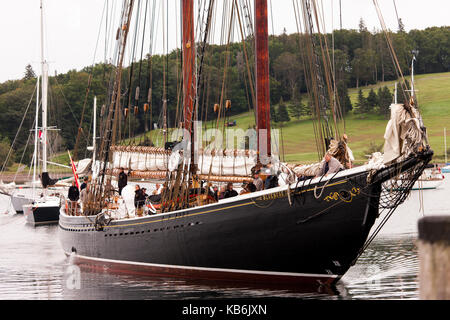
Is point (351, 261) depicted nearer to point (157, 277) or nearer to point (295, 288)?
point (295, 288)

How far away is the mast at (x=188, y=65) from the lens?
23.2 m

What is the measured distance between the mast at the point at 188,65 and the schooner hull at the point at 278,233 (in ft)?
12.8

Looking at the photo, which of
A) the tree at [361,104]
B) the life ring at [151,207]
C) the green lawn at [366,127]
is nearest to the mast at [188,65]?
the life ring at [151,207]

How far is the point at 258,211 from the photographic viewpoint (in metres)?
19.3

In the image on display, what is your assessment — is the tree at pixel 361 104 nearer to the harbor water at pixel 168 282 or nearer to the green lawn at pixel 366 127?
the green lawn at pixel 366 127

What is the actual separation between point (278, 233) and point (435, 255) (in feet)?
45.9

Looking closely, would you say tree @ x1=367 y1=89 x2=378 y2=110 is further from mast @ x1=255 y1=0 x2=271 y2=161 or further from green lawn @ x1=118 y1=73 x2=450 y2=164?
mast @ x1=255 y1=0 x2=271 y2=161

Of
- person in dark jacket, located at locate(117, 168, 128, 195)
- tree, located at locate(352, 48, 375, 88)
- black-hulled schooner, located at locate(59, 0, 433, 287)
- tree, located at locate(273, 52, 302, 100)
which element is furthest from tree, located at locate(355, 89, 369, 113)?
black-hulled schooner, located at locate(59, 0, 433, 287)

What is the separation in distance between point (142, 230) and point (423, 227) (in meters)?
18.5

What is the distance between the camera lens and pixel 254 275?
65.6ft

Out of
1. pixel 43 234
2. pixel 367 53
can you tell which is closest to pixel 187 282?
pixel 43 234

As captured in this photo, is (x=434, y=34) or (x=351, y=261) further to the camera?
(x=434, y=34)

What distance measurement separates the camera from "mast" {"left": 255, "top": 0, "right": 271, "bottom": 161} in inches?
883
